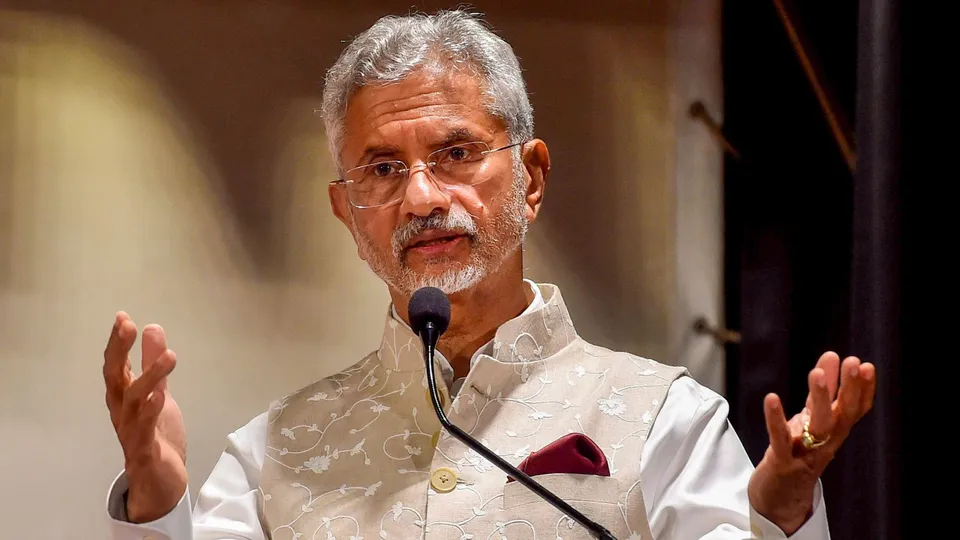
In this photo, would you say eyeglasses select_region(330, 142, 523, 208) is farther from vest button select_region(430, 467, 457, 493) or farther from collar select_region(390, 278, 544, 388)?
vest button select_region(430, 467, 457, 493)

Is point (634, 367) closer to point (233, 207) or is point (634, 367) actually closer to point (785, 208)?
point (785, 208)

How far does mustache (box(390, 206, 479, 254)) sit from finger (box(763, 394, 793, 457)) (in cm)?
66

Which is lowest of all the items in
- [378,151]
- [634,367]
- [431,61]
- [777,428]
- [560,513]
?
[560,513]

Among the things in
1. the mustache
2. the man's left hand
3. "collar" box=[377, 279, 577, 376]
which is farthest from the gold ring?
the mustache

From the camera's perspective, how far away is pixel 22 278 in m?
2.34

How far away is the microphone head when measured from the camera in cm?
155

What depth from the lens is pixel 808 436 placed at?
51.7 inches

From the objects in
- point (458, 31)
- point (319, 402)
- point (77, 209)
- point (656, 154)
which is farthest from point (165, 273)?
point (656, 154)

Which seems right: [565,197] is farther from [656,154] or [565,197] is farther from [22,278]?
[22,278]

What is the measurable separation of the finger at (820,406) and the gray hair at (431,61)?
2.63 ft

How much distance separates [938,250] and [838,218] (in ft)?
2.41

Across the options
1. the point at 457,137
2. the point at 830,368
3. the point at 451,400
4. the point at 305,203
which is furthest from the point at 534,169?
the point at 830,368

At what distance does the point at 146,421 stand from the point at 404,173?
64 cm

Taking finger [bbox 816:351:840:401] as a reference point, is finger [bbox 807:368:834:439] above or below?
below
